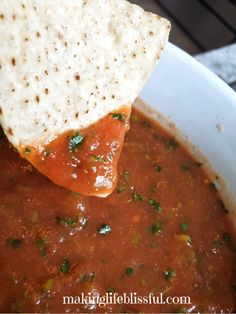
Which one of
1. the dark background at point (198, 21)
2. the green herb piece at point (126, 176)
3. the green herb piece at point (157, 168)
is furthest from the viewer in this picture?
the dark background at point (198, 21)

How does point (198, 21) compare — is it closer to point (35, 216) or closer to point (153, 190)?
point (153, 190)

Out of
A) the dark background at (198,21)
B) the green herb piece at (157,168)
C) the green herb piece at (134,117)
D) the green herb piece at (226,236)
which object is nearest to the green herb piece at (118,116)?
the green herb piece at (157,168)

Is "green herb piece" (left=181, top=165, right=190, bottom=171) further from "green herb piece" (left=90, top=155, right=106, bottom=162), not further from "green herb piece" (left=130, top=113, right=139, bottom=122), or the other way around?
"green herb piece" (left=90, top=155, right=106, bottom=162)

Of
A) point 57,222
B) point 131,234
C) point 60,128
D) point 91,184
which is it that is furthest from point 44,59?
point 131,234

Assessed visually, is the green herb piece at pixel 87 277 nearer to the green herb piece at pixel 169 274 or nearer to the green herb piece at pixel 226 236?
the green herb piece at pixel 169 274

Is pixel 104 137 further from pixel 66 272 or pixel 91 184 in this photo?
pixel 66 272
